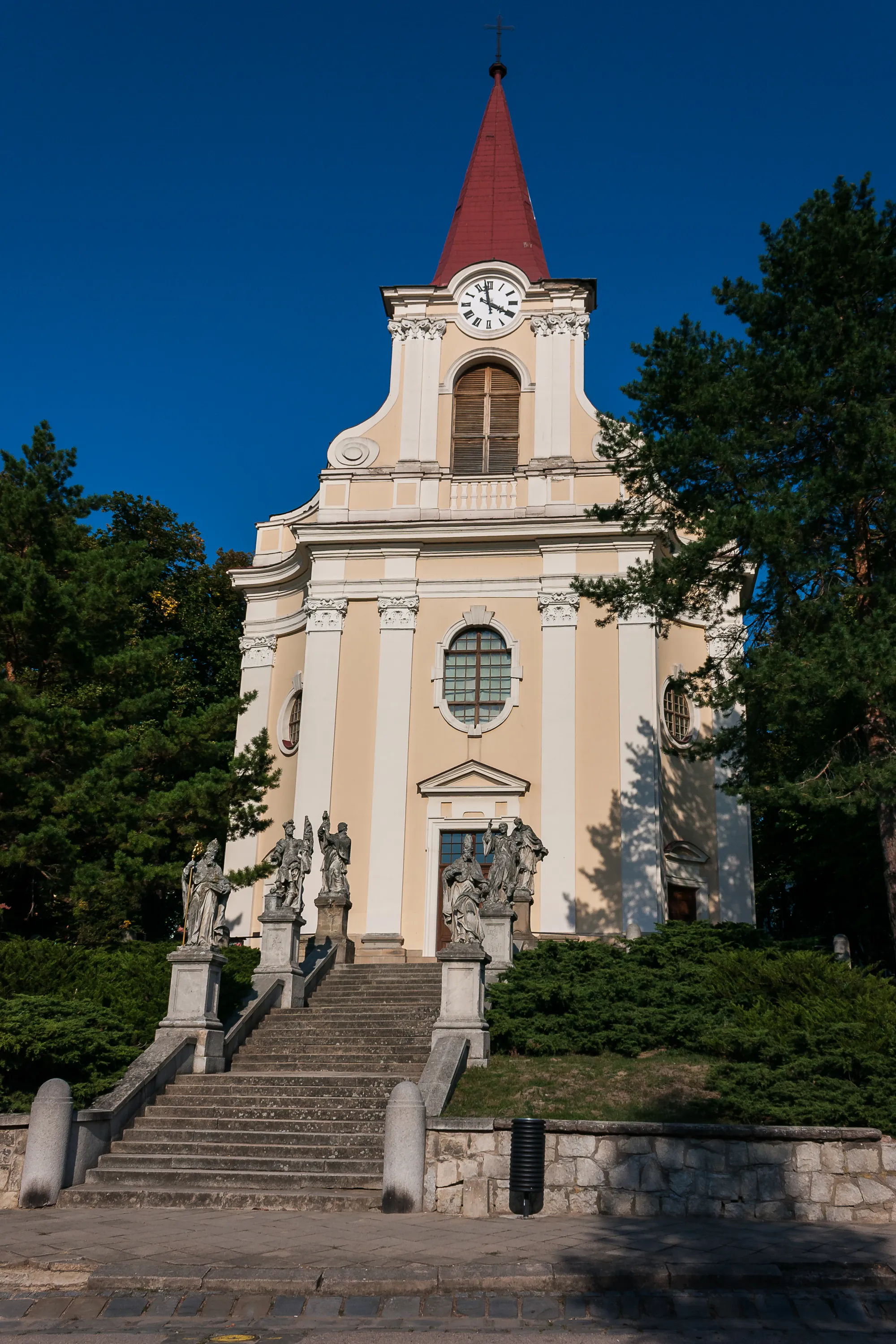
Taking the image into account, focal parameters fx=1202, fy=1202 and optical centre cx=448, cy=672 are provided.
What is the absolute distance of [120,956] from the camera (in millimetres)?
16578

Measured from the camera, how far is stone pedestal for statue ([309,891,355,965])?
71.4ft

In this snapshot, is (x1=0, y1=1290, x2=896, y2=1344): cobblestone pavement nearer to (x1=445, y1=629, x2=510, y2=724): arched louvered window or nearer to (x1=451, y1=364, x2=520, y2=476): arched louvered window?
(x1=445, y1=629, x2=510, y2=724): arched louvered window

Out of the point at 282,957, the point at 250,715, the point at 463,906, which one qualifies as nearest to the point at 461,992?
the point at 463,906

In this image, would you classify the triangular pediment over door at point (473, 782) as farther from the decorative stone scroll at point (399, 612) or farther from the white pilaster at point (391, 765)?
the decorative stone scroll at point (399, 612)

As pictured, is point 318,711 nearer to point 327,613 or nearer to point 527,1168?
point 327,613

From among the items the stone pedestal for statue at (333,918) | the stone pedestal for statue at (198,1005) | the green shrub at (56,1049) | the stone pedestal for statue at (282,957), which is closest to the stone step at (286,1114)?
the green shrub at (56,1049)

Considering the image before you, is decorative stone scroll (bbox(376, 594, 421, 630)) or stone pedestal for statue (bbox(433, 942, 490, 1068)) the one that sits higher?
decorative stone scroll (bbox(376, 594, 421, 630))

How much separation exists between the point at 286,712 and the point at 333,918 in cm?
678

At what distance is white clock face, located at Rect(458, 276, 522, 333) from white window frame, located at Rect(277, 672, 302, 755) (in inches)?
362

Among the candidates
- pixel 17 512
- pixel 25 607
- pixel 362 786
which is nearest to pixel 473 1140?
pixel 25 607

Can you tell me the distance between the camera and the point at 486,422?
27.4 metres

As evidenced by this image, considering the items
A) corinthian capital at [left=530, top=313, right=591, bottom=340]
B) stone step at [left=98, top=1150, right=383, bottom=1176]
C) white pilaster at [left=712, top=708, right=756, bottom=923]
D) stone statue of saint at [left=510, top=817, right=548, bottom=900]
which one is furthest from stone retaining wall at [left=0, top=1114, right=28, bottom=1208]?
corinthian capital at [left=530, top=313, right=591, bottom=340]

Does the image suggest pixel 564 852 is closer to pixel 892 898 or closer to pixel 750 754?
pixel 750 754

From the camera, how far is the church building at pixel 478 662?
2408 centimetres
